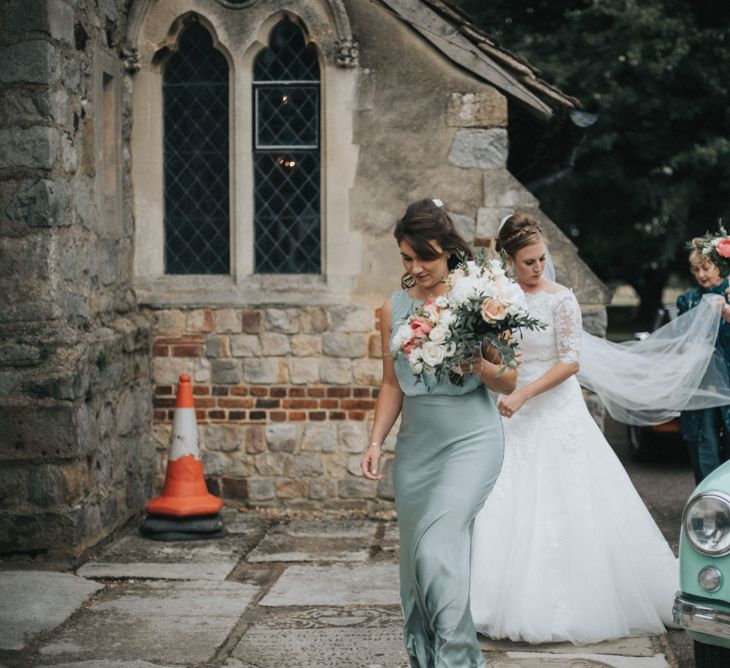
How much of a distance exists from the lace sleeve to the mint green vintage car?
4.70ft

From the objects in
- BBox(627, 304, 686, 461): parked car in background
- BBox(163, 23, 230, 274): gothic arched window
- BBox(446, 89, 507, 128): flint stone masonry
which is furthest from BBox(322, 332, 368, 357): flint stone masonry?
BBox(627, 304, 686, 461): parked car in background

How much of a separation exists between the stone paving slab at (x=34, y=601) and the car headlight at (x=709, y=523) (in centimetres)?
328

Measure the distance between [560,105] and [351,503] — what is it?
3.55 m

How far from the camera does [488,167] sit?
30.2 ft

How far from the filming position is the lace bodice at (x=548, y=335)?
629 centimetres

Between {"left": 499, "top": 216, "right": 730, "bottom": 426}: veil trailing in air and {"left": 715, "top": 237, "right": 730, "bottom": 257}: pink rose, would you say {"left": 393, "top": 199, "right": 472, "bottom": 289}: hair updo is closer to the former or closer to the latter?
{"left": 499, "top": 216, "right": 730, "bottom": 426}: veil trailing in air

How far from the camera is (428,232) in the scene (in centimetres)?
487

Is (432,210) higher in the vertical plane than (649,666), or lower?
higher

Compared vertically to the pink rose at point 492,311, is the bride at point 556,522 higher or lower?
lower

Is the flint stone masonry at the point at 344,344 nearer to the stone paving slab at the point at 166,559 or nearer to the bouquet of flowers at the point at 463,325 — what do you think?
the stone paving slab at the point at 166,559

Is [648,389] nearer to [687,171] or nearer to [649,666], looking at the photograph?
[649,666]

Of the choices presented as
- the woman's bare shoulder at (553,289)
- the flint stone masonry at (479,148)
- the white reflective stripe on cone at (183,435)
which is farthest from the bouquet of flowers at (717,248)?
the white reflective stripe on cone at (183,435)

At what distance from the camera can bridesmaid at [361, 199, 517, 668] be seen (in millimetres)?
4656

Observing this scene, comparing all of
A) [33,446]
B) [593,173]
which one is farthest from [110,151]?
[593,173]
